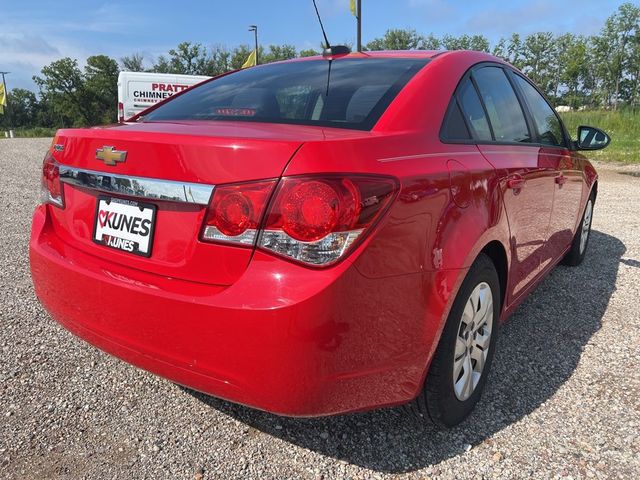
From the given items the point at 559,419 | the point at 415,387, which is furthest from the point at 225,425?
the point at 559,419

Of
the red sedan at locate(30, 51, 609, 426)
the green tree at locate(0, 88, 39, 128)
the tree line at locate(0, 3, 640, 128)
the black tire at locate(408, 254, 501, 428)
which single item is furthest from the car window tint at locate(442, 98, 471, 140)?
the green tree at locate(0, 88, 39, 128)

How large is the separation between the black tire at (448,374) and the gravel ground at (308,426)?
0.43 ft

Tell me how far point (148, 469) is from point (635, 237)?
5732 mm

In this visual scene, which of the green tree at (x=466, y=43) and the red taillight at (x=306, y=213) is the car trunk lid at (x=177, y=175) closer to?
the red taillight at (x=306, y=213)

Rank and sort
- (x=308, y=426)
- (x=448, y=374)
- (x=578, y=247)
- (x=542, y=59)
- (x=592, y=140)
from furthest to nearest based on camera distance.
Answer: (x=542, y=59), (x=578, y=247), (x=592, y=140), (x=308, y=426), (x=448, y=374)

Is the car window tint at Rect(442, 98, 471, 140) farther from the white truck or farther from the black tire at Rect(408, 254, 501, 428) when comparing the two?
the white truck

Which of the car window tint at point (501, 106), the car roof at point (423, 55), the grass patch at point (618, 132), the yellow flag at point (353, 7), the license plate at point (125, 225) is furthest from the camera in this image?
the grass patch at point (618, 132)

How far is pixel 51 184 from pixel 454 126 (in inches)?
66.7

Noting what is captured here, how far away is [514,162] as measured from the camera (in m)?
2.46

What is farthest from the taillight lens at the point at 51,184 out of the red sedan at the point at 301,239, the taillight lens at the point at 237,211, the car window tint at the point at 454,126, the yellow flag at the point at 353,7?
the yellow flag at the point at 353,7

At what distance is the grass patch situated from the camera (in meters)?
15.2

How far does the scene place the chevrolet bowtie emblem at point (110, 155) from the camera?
175 cm

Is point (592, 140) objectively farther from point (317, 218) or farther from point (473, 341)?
point (317, 218)

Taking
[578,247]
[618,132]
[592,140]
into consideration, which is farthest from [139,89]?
[618,132]
